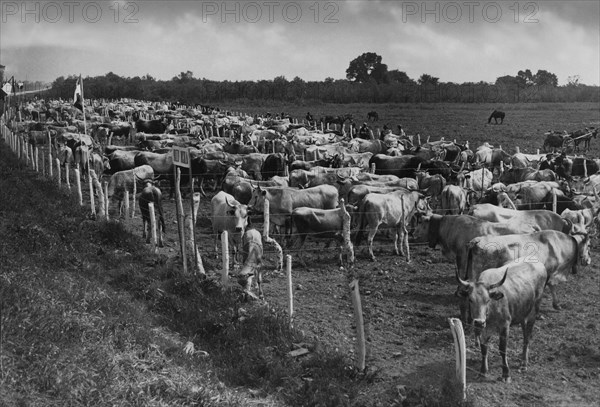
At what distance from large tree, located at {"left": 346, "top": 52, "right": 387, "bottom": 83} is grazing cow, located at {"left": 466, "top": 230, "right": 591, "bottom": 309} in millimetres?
103043

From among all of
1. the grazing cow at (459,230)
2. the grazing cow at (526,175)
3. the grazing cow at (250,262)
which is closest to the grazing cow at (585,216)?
the grazing cow at (459,230)

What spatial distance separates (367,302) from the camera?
11516 millimetres

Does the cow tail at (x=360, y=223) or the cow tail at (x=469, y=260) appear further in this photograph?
the cow tail at (x=360, y=223)

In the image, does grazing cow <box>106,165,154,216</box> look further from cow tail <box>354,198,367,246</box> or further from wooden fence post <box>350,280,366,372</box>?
wooden fence post <box>350,280,366,372</box>

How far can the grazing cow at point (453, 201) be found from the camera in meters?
16.7

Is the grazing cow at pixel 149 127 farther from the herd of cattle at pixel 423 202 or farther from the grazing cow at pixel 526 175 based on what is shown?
the grazing cow at pixel 526 175

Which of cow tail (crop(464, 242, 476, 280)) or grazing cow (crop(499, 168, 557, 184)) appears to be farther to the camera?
grazing cow (crop(499, 168, 557, 184))

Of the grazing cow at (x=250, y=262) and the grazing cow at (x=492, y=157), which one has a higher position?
the grazing cow at (x=492, y=157)

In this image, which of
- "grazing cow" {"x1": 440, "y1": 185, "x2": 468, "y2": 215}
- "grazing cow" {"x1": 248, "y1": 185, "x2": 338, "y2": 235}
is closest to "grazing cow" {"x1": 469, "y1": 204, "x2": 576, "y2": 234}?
"grazing cow" {"x1": 440, "y1": 185, "x2": 468, "y2": 215}

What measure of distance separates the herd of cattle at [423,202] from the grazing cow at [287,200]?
3cm

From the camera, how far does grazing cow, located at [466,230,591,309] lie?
36.2ft

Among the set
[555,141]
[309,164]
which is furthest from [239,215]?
[555,141]

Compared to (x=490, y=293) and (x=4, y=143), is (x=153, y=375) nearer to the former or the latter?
(x=490, y=293)

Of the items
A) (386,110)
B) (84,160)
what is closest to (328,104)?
(386,110)
